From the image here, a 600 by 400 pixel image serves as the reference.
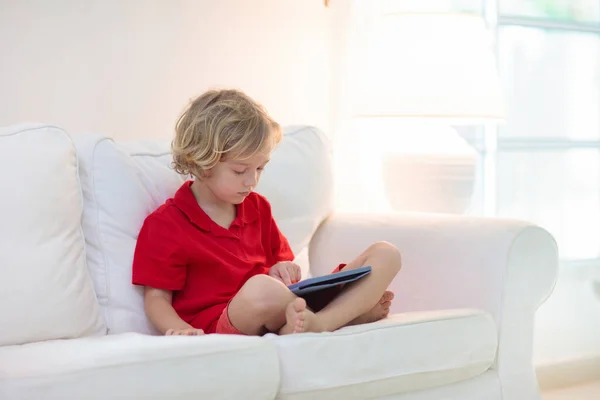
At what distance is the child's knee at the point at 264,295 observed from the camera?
1679 mm

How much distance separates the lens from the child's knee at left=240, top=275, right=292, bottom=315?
66.1 inches

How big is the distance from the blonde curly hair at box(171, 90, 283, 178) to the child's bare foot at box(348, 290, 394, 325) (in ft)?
1.35

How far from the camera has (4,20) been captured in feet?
7.58

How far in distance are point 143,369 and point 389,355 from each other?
20.3 inches

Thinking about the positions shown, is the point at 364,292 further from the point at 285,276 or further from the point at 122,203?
the point at 122,203

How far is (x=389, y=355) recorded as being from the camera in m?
1.69

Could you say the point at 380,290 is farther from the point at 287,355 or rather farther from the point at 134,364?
the point at 134,364

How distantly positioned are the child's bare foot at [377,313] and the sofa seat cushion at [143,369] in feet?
1.02

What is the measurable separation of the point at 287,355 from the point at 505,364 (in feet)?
1.94

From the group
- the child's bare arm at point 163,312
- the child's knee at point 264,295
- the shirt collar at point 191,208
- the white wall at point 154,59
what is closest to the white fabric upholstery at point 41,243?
the child's bare arm at point 163,312

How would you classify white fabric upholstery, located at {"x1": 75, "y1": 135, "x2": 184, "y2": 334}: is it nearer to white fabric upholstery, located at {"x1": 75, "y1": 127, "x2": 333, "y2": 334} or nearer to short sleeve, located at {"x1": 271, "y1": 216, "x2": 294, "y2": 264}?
white fabric upholstery, located at {"x1": 75, "y1": 127, "x2": 333, "y2": 334}

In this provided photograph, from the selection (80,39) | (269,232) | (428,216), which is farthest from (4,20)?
(428,216)

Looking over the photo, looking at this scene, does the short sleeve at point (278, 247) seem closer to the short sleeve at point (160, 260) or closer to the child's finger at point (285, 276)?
the child's finger at point (285, 276)

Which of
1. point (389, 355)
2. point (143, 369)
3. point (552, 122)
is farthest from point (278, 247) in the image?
point (552, 122)
